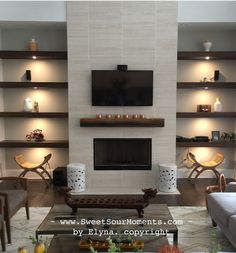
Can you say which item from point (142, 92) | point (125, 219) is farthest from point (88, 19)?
point (125, 219)

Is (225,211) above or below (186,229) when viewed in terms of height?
above

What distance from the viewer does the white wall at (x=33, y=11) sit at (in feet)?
17.2

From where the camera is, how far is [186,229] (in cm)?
367

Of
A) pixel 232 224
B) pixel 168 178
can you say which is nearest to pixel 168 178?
pixel 168 178

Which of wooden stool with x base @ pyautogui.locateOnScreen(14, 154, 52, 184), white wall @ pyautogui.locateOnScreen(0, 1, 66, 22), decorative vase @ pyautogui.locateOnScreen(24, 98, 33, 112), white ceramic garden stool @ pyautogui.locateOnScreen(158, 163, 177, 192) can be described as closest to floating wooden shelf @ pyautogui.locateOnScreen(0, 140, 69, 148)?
wooden stool with x base @ pyautogui.locateOnScreen(14, 154, 52, 184)

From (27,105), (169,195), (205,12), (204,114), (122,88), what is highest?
(205,12)

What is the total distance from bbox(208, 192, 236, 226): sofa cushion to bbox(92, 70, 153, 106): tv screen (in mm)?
2175

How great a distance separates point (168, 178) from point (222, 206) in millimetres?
1911

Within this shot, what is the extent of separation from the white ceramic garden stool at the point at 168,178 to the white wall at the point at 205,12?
2.47 m

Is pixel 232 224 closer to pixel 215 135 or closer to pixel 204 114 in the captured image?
pixel 204 114

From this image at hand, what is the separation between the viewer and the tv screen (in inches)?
208

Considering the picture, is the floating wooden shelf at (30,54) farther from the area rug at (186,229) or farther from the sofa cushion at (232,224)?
the sofa cushion at (232,224)

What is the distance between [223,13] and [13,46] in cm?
381

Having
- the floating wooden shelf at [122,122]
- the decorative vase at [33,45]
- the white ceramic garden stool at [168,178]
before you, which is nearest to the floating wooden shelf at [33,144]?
the floating wooden shelf at [122,122]
